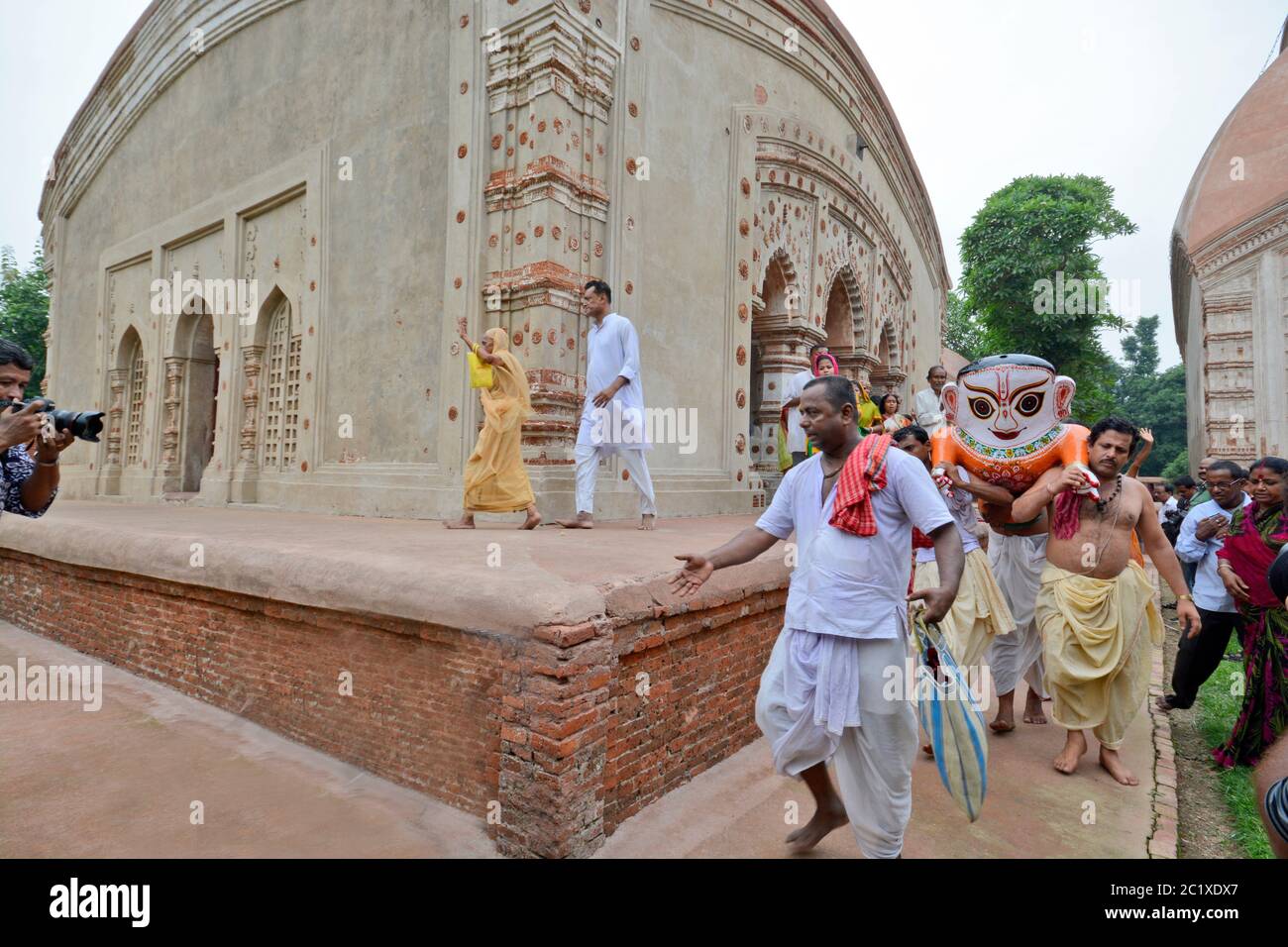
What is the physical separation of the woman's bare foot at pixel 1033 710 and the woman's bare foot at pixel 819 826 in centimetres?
225

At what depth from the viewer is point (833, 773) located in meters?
3.60

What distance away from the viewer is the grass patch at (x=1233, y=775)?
295 centimetres

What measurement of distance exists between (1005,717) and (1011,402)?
190cm

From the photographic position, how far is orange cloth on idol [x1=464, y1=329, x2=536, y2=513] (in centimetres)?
512

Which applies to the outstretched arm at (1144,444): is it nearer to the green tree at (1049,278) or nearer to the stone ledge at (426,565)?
the stone ledge at (426,565)

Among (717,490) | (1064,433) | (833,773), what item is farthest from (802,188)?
(833,773)

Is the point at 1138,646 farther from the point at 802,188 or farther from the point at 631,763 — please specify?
the point at 802,188

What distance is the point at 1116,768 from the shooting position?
11.1 feet

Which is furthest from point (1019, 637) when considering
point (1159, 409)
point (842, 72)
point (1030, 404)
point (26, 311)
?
point (1159, 409)

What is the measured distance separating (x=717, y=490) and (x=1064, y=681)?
14.8ft

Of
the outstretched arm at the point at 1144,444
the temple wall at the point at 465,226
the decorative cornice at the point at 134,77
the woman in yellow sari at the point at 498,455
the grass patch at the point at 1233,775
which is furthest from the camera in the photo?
the decorative cornice at the point at 134,77

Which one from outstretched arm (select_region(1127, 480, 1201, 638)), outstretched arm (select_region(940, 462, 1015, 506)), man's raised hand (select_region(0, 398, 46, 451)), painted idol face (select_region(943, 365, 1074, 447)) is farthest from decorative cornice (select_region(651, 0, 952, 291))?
man's raised hand (select_region(0, 398, 46, 451))

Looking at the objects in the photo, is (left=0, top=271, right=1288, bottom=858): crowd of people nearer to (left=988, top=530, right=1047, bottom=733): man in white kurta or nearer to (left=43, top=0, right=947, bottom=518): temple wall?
(left=988, top=530, right=1047, bottom=733): man in white kurta

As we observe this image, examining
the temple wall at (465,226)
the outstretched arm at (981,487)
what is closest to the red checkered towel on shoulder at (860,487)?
the outstretched arm at (981,487)
